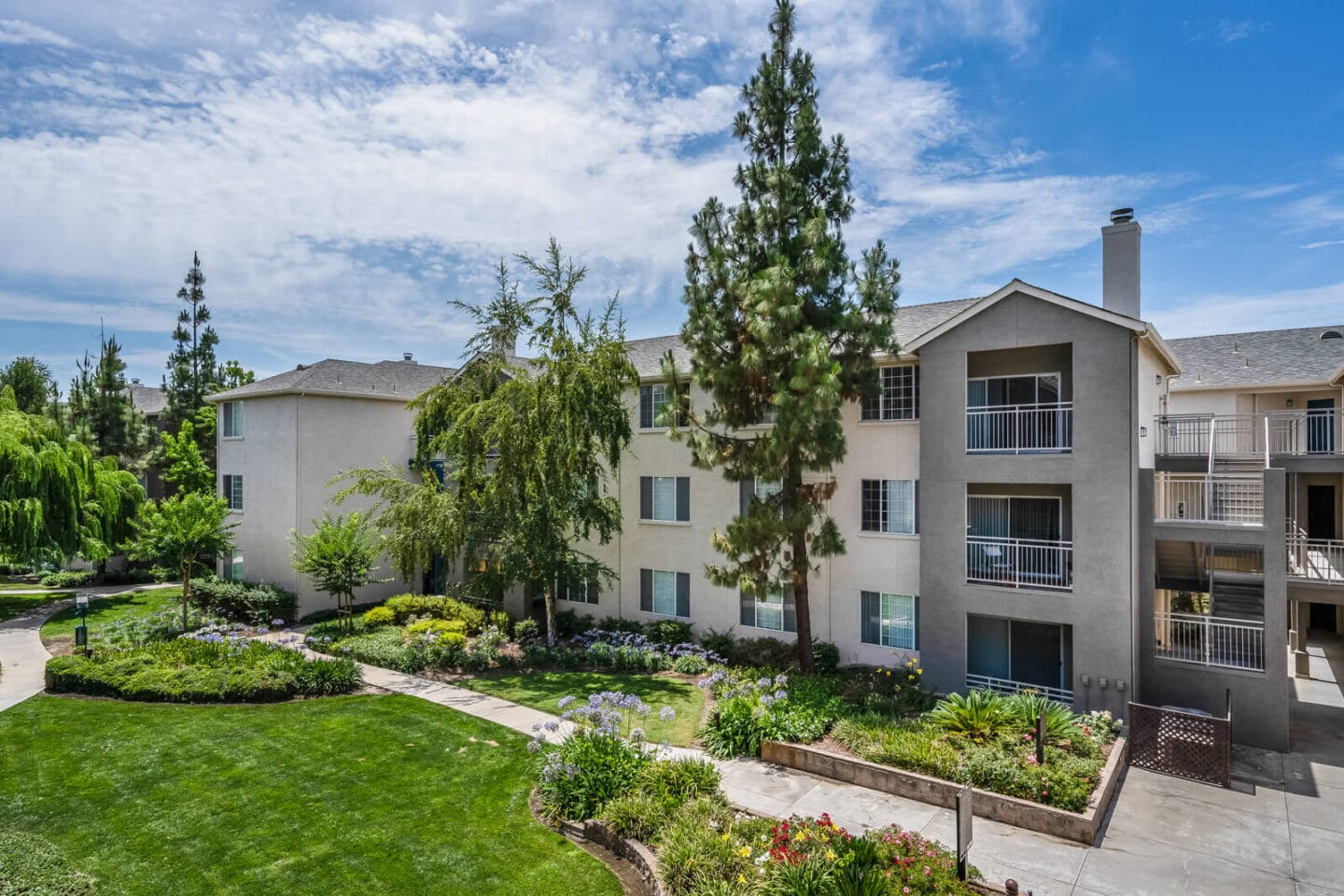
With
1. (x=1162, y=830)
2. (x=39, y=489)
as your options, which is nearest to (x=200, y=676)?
(x=39, y=489)

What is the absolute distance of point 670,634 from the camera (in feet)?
62.1

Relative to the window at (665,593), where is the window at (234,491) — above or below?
above

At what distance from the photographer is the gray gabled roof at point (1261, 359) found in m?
19.7

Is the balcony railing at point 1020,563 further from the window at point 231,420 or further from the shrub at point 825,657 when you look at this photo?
the window at point 231,420

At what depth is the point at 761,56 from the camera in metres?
15.1

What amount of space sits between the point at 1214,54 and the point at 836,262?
24.2ft

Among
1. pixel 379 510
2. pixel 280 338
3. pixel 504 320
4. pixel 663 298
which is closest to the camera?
pixel 504 320

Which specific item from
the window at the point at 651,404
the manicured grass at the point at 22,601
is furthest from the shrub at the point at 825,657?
the manicured grass at the point at 22,601

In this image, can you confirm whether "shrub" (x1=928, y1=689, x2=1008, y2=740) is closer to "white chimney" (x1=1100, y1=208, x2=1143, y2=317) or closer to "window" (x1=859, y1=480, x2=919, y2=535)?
"window" (x1=859, y1=480, x2=919, y2=535)

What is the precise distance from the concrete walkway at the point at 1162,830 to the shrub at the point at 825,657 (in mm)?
4882

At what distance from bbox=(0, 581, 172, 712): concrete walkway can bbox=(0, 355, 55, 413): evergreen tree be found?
459 inches

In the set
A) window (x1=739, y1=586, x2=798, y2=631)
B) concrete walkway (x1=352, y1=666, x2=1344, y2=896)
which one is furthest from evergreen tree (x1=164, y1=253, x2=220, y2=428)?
concrete walkway (x1=352, y1=666, x2=1344, y2=896)

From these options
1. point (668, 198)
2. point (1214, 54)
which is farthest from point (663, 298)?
point (1214, 54)

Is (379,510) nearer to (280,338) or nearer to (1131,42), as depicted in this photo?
(280,338)
